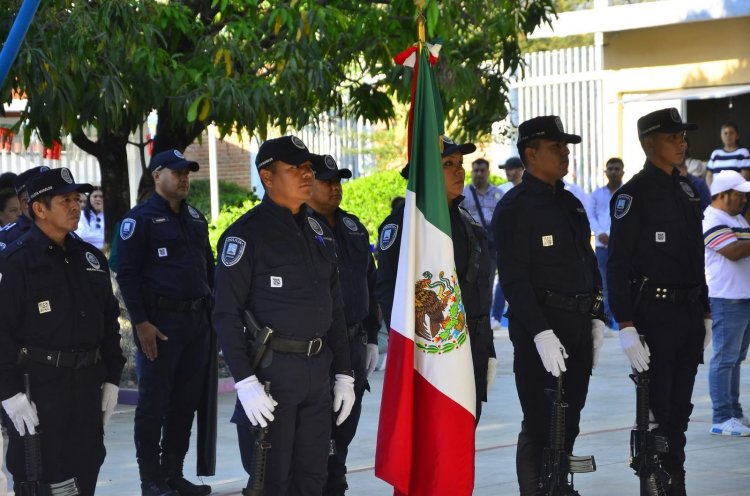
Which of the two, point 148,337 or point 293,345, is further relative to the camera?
point 148,337

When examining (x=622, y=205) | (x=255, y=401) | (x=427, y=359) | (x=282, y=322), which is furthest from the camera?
(x=622, y=205)

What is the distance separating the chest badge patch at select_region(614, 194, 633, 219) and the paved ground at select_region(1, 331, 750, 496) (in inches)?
65.9

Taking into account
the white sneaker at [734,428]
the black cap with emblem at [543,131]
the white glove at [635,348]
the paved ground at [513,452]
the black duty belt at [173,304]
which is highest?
the black cap with emblem at [543,131]

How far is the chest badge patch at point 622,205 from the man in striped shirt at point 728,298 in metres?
2.35

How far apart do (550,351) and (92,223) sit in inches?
433

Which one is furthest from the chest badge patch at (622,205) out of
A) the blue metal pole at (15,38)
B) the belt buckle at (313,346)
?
the blue metal pole at (15,38)

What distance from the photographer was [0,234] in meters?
7.16

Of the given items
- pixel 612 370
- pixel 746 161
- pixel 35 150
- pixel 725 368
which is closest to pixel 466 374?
pixel 725 368

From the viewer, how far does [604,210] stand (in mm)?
15570

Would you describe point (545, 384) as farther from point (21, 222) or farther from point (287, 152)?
point (21, 222)

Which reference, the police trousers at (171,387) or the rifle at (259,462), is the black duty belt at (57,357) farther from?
the police trousers at (171,387)

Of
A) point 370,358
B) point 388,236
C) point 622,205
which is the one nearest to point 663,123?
point 622,205

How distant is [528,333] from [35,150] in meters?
15.3

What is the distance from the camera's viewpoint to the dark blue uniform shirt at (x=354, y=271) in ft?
23.6
